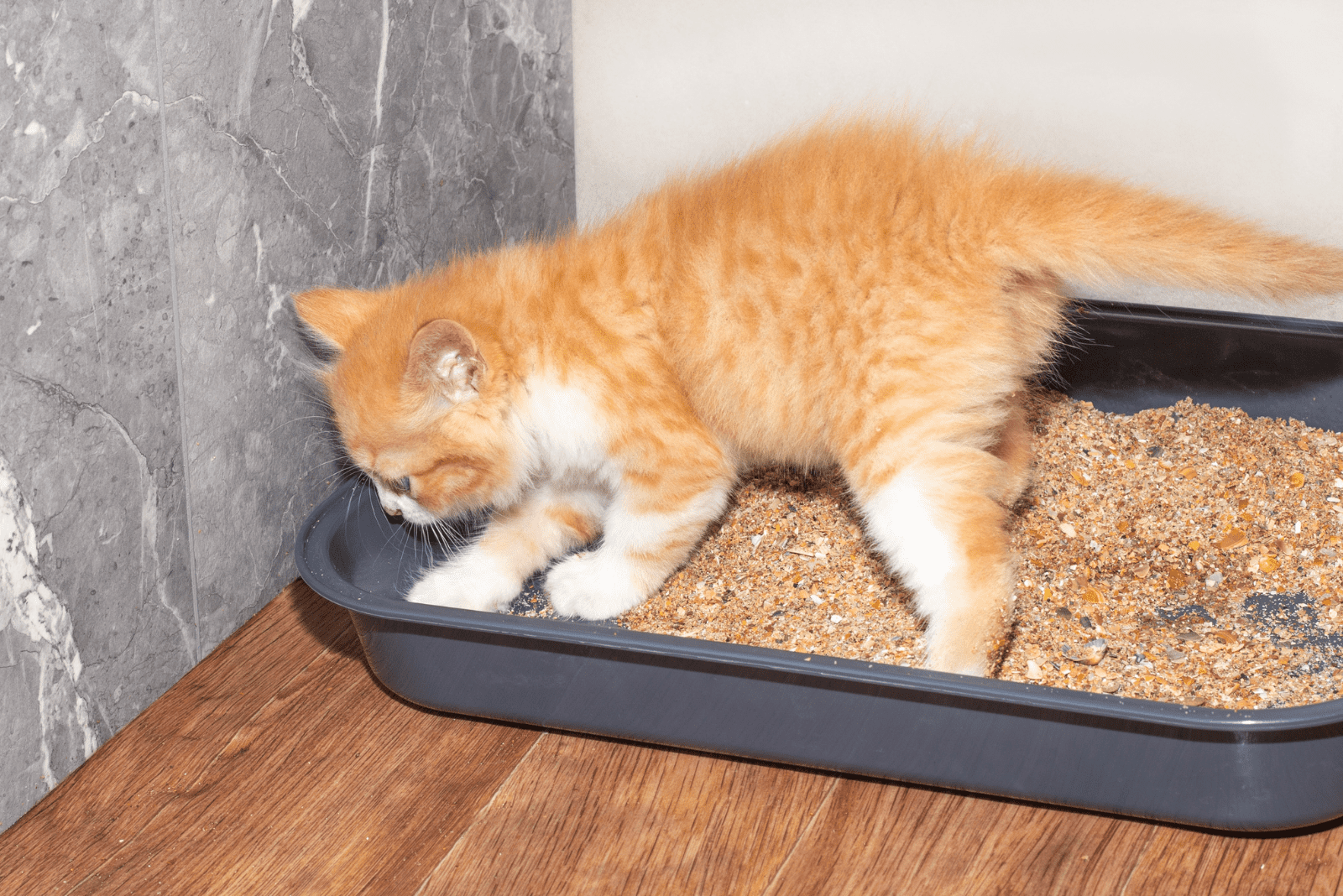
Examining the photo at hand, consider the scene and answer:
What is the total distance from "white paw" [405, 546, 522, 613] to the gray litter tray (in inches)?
5.8

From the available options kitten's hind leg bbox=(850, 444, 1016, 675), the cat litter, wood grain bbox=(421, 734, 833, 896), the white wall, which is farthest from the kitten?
the white wall

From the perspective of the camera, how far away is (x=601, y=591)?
164cm

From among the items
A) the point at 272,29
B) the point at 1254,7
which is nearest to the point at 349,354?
the point at 272,29

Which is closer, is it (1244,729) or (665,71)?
(1244,729)

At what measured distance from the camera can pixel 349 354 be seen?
153 centimetres

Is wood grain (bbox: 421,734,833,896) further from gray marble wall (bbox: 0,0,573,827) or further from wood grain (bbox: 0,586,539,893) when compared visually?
gray marble wall (bbox: 0,0,573,827)

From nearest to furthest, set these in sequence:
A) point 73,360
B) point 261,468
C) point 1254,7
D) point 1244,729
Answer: point 1244,729 → point 73,360 → point 261,468 → point 1254,7

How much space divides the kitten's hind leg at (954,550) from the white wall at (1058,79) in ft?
2.29

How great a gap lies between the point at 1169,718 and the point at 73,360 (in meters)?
1.26

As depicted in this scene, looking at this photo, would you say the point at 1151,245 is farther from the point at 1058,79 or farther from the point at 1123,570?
the point at 1058,79

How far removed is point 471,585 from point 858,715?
2.09ft

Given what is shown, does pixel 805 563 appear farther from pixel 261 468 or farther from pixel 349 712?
pixel 261 468

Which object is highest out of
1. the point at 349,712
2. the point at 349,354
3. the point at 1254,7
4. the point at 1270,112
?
the point at 1254,7

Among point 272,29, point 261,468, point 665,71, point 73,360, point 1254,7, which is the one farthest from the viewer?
point 665,71
